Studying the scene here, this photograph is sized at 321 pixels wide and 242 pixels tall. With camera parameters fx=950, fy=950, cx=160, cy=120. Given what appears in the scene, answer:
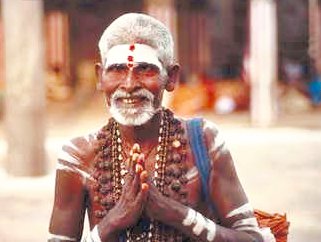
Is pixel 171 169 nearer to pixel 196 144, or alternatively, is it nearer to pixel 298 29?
pixel 196 144

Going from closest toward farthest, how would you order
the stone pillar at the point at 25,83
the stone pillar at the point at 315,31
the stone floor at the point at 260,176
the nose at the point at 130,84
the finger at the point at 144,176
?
the finger at the point at 144,176 < the nose at the point at 130,84 < the stone floor at the point at 260,176 < the stone pillar at the point at 25,83 < the stone pillar at the point at 315,31

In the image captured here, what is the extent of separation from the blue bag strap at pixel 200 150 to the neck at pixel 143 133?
0.29 feet

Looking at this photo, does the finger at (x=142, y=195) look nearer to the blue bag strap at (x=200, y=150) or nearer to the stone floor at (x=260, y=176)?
the blue bag strap at (x=200, y=150)

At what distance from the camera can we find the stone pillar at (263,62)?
1538 cm

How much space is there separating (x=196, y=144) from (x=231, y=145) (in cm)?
1061

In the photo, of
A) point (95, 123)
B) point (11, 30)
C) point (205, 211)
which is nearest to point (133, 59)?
point (205, 211)

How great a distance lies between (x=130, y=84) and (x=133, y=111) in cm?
7

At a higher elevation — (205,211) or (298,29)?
(298,29)

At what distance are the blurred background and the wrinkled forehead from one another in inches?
98.9

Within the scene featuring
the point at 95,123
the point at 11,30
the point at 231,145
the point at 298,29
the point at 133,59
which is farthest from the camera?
the point at 298,29

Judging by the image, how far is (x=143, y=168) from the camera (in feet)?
7.55

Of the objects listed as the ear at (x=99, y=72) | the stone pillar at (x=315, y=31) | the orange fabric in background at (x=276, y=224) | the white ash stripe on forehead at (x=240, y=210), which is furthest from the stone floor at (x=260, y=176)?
the ear at (x=99, y=72)

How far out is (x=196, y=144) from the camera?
97.0 inches

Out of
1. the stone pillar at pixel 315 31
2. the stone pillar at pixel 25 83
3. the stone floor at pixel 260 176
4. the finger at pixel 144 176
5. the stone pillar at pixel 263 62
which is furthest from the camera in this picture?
the stone pillar at pixel 315 31
